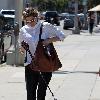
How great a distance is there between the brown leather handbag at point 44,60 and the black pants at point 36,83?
10cm

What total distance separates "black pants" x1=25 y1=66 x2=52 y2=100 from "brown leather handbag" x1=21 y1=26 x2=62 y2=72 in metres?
0.10

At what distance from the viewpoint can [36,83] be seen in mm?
7270

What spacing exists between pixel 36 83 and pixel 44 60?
0.42 metres

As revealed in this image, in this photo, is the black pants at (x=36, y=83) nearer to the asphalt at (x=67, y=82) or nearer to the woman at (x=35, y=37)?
the woman at (x=35, y=37)

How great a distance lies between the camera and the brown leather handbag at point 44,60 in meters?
7.03

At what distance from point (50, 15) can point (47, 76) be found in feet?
177

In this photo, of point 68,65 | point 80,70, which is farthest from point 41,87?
point 68,65

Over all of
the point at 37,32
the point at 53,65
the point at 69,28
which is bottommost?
the point at 69,28

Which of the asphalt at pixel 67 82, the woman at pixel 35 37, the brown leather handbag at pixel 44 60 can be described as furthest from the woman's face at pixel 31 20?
the asphalt at pixel 67 82

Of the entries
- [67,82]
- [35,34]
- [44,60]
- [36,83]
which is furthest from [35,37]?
[67,82]

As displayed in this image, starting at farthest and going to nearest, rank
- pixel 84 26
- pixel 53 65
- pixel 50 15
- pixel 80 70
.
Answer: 1. pixel 50 15
2. pixel 84 26
3. pixel 80 70
4. pixel 53 65

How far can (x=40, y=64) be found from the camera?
707 centimetres

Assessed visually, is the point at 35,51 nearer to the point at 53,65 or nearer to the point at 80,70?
the point at 53,65

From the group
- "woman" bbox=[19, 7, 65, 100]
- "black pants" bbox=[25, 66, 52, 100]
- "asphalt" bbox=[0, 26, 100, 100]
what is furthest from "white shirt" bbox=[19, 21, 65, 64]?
"asphalt" bbox=[0, 26, 100, 100]
